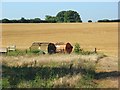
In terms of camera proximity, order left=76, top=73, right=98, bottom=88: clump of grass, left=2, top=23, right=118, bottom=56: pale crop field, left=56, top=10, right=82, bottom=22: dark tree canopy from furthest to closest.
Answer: left=56, top=10, right=82, bottom=22: dark tree canopy
left=2, top=23, right=118, bottom=56: pale crop field
left=76, top=73, right=98, bottom=88: clump of grass

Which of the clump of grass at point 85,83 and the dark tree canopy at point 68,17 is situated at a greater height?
the dark tree canopy at point 68,17

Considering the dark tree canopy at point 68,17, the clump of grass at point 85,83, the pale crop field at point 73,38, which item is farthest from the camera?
the dark tree canopy at point 68,17

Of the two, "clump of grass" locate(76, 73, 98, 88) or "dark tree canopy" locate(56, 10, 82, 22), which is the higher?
"dark tree canopy" locate(56, 10, 82, 22)

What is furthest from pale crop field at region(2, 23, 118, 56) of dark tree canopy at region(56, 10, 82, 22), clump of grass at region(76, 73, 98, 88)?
dark tree canopy at region(56, 10, 82, 22)

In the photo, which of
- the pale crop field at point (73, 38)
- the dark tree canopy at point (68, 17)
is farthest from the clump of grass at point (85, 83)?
the dark tree canopy at point (68, 17)

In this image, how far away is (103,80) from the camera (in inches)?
465

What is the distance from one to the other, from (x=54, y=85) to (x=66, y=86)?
1.02ft

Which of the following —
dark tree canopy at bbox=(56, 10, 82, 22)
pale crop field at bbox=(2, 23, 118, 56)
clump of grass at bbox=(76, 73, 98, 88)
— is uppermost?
dark tree canopy at bbox=(56, 10, 82, 22)

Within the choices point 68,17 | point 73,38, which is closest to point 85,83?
point 73,38

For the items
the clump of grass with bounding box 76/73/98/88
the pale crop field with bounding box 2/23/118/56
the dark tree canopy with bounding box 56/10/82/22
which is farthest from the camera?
the dark tree canopy with bounding box 56/10/82/22

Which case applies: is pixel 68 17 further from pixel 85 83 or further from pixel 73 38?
pixel 85 83

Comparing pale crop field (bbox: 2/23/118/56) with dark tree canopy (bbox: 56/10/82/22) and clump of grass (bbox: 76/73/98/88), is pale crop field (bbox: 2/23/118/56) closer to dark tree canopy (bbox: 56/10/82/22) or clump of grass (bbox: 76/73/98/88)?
clump of grass (bbox: 76/73/98/88)

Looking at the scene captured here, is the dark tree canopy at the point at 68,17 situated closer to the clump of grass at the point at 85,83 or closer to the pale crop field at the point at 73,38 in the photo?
the pale crop field at the point at 73,38

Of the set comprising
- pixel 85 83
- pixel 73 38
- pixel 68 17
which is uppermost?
pixel 68 17
